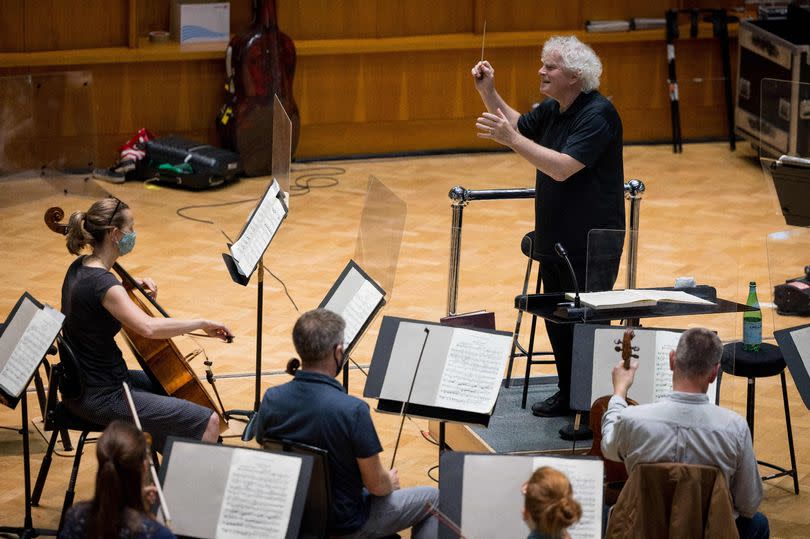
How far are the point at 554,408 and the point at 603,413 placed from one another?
100 centimetres

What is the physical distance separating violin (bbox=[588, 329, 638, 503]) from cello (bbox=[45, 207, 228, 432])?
4.50ft

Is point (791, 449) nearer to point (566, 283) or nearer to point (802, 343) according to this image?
point (802, 343)

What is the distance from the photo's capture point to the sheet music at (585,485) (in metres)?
3.39

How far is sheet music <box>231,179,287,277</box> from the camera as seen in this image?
15.8ft

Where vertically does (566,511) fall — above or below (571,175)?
below

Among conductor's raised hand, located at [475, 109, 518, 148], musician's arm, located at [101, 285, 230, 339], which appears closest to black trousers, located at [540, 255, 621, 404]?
conductor's raised hand, located at [475, 109, 518, 148]

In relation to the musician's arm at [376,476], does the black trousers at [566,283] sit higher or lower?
higher

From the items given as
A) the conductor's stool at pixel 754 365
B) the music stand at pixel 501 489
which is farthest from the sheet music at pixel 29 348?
the conductor's stool at pixel 754 365

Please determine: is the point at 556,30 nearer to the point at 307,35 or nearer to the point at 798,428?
the point at 307,35

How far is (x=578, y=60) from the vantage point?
16.1 feet

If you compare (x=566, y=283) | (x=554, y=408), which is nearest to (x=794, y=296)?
(x=566, y=283)

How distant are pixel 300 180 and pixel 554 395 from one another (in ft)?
16.2

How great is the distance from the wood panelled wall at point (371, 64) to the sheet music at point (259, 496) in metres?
6.35

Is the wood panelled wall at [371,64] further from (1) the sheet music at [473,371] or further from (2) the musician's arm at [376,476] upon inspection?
(2) the musician's arm at [376,476]
